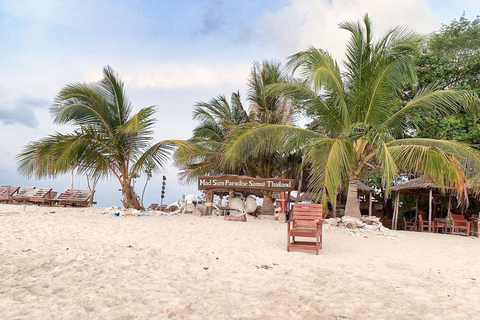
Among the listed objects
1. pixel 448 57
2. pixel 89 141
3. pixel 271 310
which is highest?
pixel 448 57

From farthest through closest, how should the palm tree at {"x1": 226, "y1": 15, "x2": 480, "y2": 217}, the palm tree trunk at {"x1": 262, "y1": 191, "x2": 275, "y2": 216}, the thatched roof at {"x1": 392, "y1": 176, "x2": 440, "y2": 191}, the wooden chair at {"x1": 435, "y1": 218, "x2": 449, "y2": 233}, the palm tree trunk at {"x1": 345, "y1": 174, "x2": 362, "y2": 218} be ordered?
the palm tree trunk at {"x1": 262, "y1": 191, "x2": 275, "y2": 216}, the wooden chair at {"x1": 435, "y1": 218, "x2": 449, "y2": 233}, the thatched roof at {"x1": 392, "y1": 176, "x2": 440, "y2": 191}, the palm tree trunk at {"x1": 345, "y1": 174, "x2": 362, "y2": 218}, the palm tree at {"x1": 226, "y1": 15, "x2": 480, "y2": 217}

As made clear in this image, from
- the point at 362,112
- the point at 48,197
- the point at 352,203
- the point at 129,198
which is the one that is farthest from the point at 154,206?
the point at 362,112

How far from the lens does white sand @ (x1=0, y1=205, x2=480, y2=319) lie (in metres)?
3.57

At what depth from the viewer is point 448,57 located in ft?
54.6

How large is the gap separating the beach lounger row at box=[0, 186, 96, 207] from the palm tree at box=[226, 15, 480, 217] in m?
8.62

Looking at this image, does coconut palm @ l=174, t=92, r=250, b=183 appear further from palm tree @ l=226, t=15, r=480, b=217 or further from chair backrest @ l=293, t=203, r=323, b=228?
chair backrest @ l=293, t=203, r=323, b=228

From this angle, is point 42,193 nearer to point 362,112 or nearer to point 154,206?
point 154,206

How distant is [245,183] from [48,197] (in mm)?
10033

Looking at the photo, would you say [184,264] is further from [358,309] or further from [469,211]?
[469,211]

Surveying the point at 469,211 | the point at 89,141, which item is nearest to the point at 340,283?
the point at 89,141

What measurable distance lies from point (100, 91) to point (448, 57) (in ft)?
51.8

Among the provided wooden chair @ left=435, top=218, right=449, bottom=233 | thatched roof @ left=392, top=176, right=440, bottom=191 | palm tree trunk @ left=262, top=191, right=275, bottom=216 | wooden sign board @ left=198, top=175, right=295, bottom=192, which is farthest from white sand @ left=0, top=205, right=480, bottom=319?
palm tree trunk @ left=262, top=191, right=275, bottom=216

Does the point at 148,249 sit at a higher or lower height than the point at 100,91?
lower

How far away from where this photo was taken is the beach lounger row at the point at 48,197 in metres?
16.1
